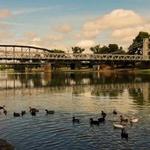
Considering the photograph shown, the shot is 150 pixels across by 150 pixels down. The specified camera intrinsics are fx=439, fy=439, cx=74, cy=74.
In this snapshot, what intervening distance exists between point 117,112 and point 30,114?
11.5 m

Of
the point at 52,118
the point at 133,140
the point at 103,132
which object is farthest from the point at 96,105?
the point at 133,140

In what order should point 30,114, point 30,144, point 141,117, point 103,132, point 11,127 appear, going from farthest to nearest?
point 30,114 → point 141,117 → point 11,127 → point 103,132 → point 30,144

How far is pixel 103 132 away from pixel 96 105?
23964 mm

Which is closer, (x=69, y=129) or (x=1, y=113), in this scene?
(x=69, y=129)

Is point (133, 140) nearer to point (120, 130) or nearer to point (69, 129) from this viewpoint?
point (120, 130)

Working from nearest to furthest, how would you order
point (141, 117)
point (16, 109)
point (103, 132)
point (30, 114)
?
1. point (103, 132)
2. point (141, 117)
3. point (30, 114)
4. point (16, 109)

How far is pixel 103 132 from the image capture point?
143 ft

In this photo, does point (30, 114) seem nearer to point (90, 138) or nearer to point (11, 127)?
point (11, 127)

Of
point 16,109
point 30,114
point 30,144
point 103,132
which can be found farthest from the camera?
point 16,109

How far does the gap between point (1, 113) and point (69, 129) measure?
16.5 metres

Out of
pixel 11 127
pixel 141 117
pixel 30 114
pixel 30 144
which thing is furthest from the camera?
pixel 30 114

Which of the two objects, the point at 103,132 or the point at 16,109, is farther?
the point at 16,109

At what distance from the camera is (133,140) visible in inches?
1559

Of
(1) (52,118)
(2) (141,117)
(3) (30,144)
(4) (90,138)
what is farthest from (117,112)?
(3) (30,144)
